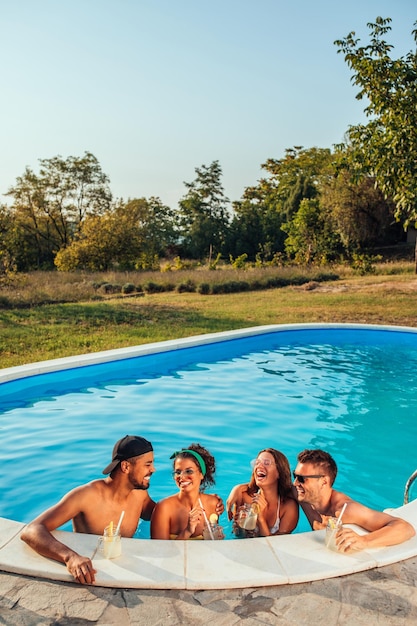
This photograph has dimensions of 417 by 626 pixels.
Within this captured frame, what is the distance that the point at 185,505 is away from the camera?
330 centimetres

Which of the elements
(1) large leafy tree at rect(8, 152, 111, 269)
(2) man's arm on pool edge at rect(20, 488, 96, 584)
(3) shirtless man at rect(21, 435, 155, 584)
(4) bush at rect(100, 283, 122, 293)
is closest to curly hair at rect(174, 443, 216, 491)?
(3) shirtless man at rect(21, 435, 155, 584)

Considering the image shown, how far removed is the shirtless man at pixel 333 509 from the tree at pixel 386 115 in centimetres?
641

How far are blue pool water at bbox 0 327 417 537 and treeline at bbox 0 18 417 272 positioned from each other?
3.18m

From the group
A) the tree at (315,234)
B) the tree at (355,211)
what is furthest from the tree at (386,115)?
the tree at (315,234)

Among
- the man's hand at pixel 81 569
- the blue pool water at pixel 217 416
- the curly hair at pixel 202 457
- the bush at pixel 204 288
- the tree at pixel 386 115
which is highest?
the tree at pixel 386 115

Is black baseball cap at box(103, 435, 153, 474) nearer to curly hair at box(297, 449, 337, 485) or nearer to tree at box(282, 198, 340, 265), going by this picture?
curly hair at box(297, 449, 337, 485)

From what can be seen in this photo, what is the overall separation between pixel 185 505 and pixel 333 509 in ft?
2.86

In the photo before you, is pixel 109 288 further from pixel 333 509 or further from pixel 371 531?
pixel 371 531

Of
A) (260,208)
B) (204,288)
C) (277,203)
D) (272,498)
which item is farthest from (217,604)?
(277,203)

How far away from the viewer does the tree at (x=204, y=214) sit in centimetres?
3675

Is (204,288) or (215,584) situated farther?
(204,288)

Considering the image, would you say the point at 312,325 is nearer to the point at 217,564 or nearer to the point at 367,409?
the point at 367,409

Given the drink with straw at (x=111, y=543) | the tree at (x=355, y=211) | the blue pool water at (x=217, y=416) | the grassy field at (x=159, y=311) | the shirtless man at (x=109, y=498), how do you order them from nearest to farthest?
1. the drink with straw at (x=111, y=543)
2. the shirtless man at (x=109, y=498)
3. the blue pool water at (x=217, y=416)
4. the grassy field at (x=159, y=311)
5. the tree at (x=355, y=211)

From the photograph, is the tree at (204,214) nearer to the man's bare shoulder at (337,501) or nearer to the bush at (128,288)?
the bush at (128,288)
